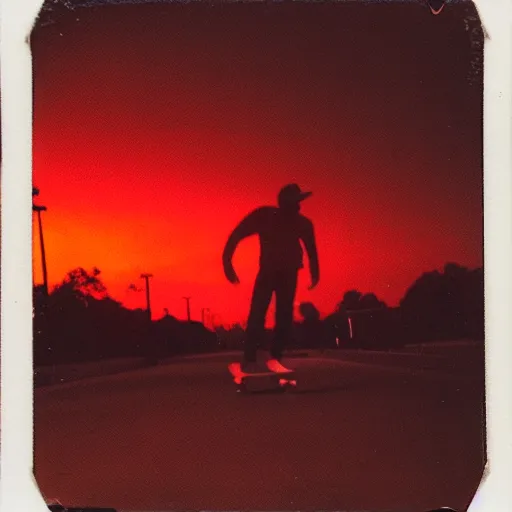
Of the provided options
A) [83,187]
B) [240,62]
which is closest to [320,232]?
[240,62]

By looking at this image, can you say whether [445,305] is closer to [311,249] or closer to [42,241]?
[311,249]

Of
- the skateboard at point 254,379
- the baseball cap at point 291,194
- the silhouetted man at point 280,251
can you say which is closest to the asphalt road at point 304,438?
the skateboard at point 254,379

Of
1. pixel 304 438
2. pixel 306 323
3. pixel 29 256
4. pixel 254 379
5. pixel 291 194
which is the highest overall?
pixel 291 194

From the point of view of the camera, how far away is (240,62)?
130 centimetres

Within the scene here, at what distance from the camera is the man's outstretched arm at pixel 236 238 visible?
1.30m

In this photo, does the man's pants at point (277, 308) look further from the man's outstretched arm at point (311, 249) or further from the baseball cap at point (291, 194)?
the baseball cap at point (291, 194)

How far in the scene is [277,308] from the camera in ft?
4.25

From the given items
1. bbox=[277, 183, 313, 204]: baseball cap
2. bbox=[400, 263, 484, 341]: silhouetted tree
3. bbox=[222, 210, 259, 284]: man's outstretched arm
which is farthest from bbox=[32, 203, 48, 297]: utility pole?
bbox=[400, 263, 484, 341]: silhouetted tree

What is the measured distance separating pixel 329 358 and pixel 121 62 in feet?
2.38

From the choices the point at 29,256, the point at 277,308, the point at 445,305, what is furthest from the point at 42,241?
the point at 445,305

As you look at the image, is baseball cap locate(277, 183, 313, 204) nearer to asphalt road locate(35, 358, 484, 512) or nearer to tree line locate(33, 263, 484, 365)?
tree line locate(33, 263, 484, 365)

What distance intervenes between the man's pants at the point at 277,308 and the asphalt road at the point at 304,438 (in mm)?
60

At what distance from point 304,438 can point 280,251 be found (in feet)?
1.22

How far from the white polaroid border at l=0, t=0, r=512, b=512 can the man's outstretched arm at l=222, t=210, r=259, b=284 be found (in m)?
0.41
